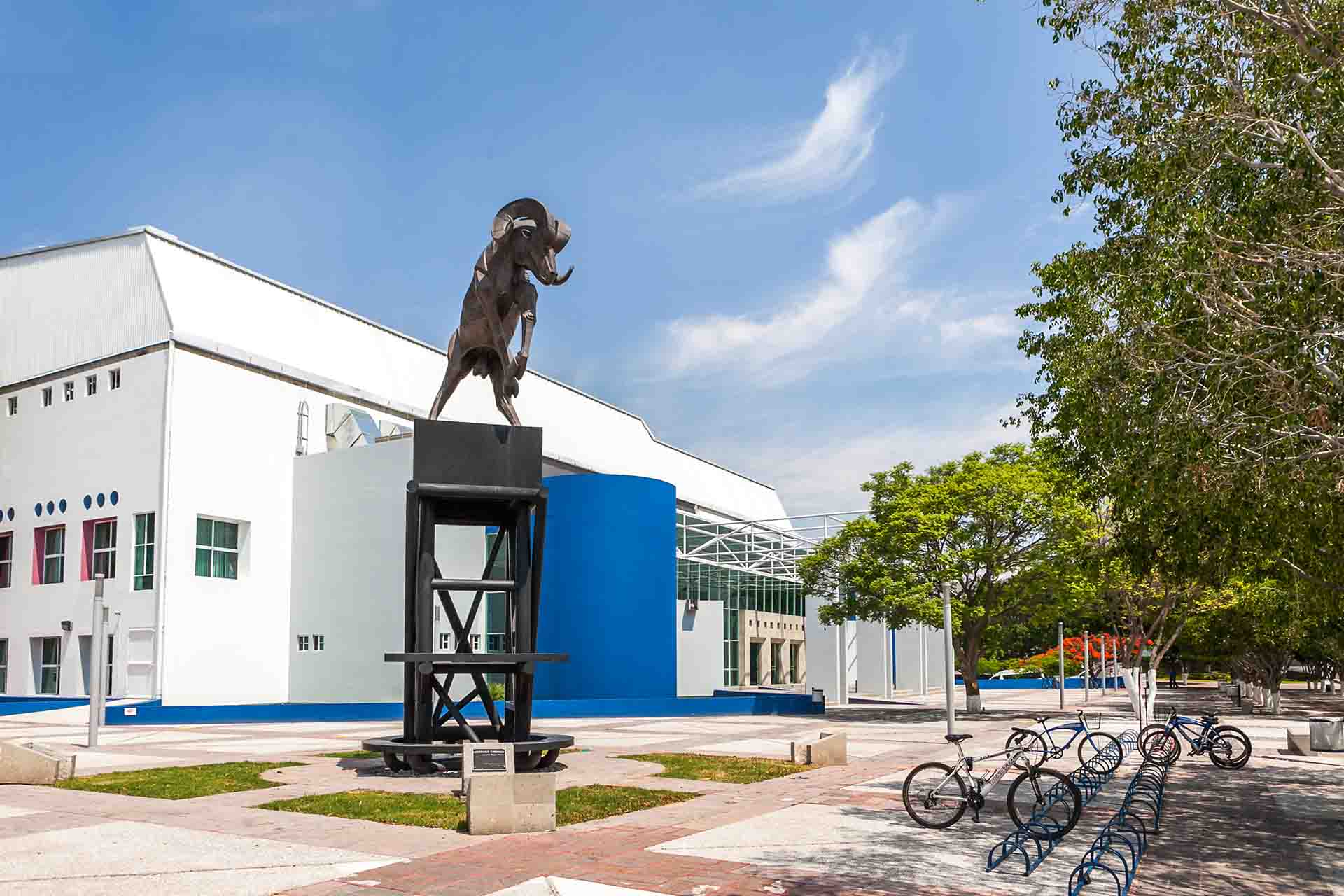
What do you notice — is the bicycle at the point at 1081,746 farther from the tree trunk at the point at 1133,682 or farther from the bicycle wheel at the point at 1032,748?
the tree trunk at the point at 1133,682

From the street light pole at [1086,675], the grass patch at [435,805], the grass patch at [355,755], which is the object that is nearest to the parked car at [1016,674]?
the street light pole at [1086,675]

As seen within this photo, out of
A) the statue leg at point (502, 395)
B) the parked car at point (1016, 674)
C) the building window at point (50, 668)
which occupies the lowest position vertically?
the parked car at point (1016, 674)

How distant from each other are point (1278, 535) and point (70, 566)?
35820 millimetres

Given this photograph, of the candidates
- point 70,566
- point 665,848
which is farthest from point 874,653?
point 665,848

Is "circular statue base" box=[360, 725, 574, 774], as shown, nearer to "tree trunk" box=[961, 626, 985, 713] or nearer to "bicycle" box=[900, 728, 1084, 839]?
"bicycle" box=[900, 728, 1084, 839]

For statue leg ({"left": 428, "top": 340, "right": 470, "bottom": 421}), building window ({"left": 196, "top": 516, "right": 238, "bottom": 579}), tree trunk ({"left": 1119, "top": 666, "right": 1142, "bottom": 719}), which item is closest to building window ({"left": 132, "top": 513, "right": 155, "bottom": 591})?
building window ({"left": 196, "top": 516, "right": 238, "bottom": 579})

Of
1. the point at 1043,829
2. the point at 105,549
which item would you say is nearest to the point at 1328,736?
the point at 1043,829

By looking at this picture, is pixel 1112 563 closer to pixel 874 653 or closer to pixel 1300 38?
pixel 1300 38

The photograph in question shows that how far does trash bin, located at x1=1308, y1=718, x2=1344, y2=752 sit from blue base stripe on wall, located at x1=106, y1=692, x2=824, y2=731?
651 inches

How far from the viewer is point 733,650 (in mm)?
60781

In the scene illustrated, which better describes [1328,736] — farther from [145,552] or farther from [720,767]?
[145,552]

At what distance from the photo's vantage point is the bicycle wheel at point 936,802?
11758 millimetres

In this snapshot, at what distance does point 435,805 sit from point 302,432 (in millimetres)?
29443

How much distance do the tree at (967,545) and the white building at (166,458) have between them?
1348 centimetres
